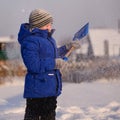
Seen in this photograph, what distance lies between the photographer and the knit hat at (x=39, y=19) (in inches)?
151

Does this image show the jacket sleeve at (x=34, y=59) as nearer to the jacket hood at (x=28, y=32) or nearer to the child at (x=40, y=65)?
the child at (x=40, y=65)

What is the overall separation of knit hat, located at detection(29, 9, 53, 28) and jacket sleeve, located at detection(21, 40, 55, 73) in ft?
0.72

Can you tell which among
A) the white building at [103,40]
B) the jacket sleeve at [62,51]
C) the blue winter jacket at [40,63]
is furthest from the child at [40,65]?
the white building at [103,40]

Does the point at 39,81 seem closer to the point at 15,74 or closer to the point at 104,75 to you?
the point at 104,75

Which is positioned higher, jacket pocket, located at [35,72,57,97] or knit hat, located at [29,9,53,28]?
knit hat, located at [29,9,53,28]

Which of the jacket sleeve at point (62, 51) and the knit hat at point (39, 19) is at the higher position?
the knit hat at point (39, 19)

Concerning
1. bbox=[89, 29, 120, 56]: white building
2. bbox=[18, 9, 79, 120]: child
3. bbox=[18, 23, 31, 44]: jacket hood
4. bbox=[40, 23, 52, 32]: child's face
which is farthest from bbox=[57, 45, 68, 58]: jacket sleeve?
bbox=[89, 29, 120, 56]: white building

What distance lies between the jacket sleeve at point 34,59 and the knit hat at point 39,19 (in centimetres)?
22

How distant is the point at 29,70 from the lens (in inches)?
147

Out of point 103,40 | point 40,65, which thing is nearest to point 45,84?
point 40,65

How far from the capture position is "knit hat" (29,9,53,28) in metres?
3.83

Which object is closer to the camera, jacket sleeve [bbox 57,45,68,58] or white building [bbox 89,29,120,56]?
jacket sleeve [bbox 57,45,68,58]

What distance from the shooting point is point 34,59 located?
3645 mm

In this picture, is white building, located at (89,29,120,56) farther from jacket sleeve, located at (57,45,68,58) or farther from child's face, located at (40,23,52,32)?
child's face, located at (40,23,52,32)
